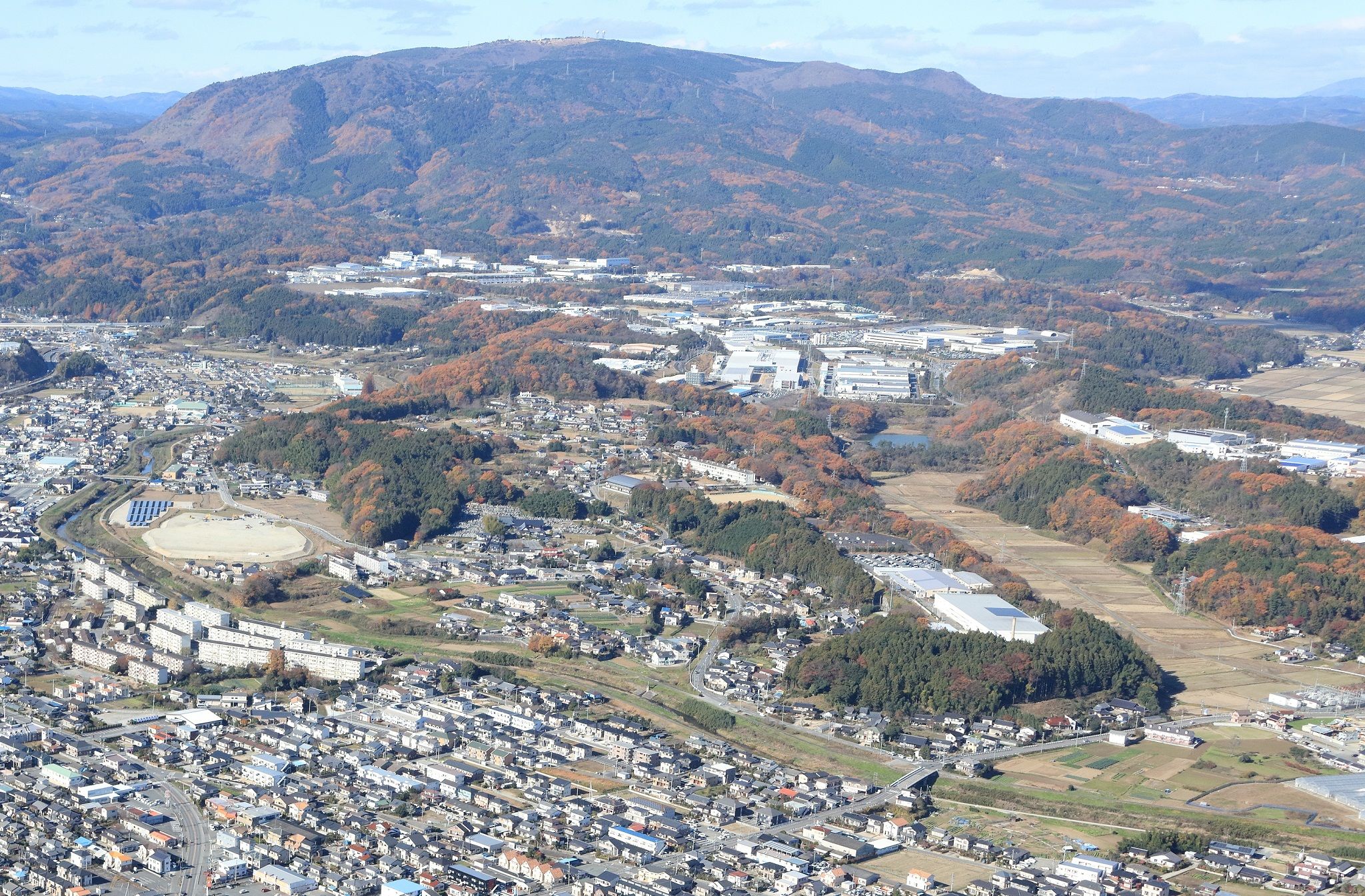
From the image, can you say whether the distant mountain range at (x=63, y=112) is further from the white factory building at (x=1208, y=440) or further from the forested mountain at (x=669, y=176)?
the white factory building at (x=1208, y=440)

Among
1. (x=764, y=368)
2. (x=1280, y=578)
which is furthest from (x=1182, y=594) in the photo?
(x=764, y=368)

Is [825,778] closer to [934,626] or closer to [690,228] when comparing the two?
[934,626]

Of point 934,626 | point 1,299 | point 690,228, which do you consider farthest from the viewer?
point 690,228

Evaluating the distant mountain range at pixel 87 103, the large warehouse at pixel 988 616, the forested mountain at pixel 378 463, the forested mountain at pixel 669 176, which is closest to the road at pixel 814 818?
the large warehouse at pixel 988 616

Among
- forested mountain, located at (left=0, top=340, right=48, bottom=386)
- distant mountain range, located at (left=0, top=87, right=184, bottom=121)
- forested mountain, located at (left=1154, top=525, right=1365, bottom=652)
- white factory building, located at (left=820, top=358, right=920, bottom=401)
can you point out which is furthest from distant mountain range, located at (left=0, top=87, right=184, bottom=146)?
forested mountain, located at (left=1154, top=525, right=1365, bottom=652)

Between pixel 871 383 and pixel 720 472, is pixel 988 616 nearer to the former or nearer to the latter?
pixel 720 472

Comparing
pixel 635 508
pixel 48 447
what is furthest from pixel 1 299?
pixel 635 508
